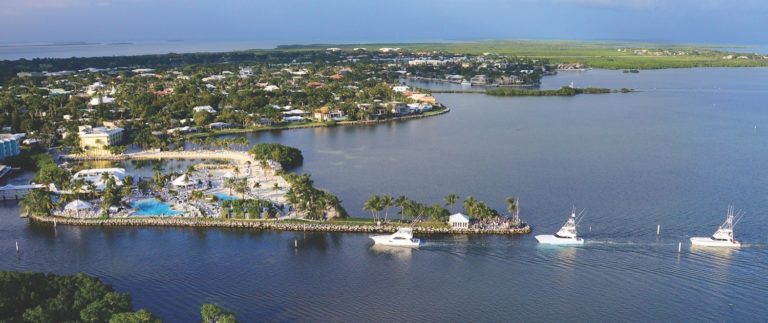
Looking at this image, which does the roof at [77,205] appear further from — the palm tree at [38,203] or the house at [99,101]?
the house at [99,101]

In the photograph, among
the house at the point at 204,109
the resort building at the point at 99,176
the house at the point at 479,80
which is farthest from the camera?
the house at the point at 479,80

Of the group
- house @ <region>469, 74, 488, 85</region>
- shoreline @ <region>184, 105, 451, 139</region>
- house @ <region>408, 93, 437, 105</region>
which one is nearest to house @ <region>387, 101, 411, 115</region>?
shoreline @ <region>184, 105, 451, 139</region>

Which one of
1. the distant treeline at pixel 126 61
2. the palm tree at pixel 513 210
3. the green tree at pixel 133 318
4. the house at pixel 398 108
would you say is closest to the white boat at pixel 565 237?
the palm tree at pixel 513 210

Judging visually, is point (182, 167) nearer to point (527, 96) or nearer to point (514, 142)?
point (514, 142)

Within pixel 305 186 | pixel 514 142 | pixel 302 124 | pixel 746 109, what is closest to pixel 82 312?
pixel 305 186

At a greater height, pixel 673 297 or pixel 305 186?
pixel 305 186

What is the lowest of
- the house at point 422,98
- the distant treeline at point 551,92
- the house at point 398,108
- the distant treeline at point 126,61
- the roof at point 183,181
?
the roof at point 183,181

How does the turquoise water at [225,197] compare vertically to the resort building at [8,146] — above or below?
below
